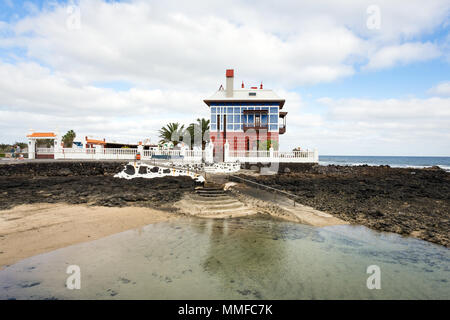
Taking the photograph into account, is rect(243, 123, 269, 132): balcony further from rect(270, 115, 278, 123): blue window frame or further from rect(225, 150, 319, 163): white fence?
rect(225, 150, 319, 163): white fence

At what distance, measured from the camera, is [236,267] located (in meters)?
5.91

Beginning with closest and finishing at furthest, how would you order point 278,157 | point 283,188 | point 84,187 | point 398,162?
point 84,187, point 283,188, point 278,157, point 398,162

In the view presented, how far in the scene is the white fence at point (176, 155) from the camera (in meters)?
23.8

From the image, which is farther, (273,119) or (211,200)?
(273,119)

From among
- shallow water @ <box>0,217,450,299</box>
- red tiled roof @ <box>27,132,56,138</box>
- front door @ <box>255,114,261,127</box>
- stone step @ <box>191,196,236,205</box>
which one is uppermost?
front door @ <box>255,114,261,127</box>

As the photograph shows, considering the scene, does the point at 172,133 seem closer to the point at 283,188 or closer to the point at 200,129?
the point at 200,129

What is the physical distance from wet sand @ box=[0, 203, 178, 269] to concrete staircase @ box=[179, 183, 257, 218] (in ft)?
4.15

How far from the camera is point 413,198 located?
1475 cm

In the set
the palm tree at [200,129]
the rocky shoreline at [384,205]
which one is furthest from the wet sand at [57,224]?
the palm tree at [200,129]

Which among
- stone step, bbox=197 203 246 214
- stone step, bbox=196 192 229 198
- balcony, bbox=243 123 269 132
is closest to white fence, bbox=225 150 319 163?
balcony, bbox=243 123 269 132

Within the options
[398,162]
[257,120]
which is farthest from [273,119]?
[398,162]

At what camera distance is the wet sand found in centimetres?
670

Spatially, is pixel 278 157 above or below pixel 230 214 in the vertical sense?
above

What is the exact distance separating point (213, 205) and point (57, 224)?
640 cm
